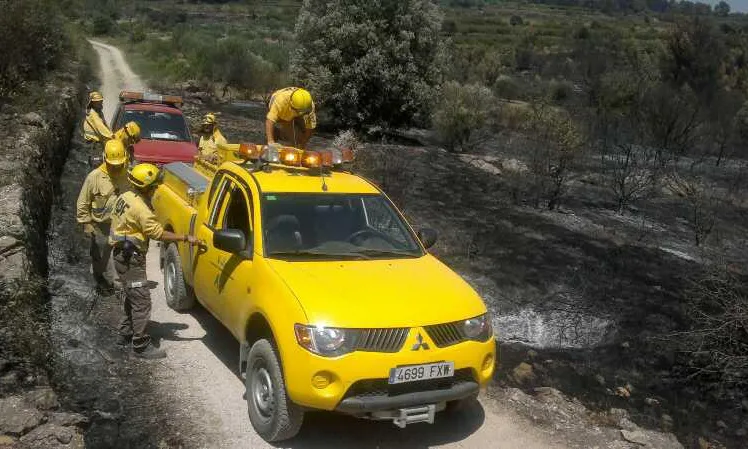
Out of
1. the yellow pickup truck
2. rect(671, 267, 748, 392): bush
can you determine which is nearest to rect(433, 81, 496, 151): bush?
rect(671, 267, 748, 392): bush

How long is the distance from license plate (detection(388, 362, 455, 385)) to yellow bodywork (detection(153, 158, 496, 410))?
0.15ft

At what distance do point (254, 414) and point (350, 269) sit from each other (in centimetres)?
133

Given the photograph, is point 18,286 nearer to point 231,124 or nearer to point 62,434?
point 62,434

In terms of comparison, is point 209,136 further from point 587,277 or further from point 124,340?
point 587,277

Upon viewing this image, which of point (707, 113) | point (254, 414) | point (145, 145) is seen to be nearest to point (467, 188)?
point (145, 145)

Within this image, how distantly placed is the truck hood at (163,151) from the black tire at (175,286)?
4.44 metres

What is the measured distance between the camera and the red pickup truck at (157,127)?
40.0 feet

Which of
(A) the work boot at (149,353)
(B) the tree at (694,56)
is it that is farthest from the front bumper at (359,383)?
(B) the tree at (694,56)

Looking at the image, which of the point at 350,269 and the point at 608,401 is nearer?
the point at 350,269

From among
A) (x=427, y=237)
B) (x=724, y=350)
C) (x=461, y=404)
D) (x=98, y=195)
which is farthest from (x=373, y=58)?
(x=461, y=404)

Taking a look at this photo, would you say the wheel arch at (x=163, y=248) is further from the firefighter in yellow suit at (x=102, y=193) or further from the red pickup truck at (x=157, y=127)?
the red pickup truck at (x=157, y=127)

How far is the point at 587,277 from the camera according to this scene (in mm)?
11211

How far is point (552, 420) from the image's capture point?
6.27 meters

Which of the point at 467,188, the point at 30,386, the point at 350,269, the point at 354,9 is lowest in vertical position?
the point at 467,188
